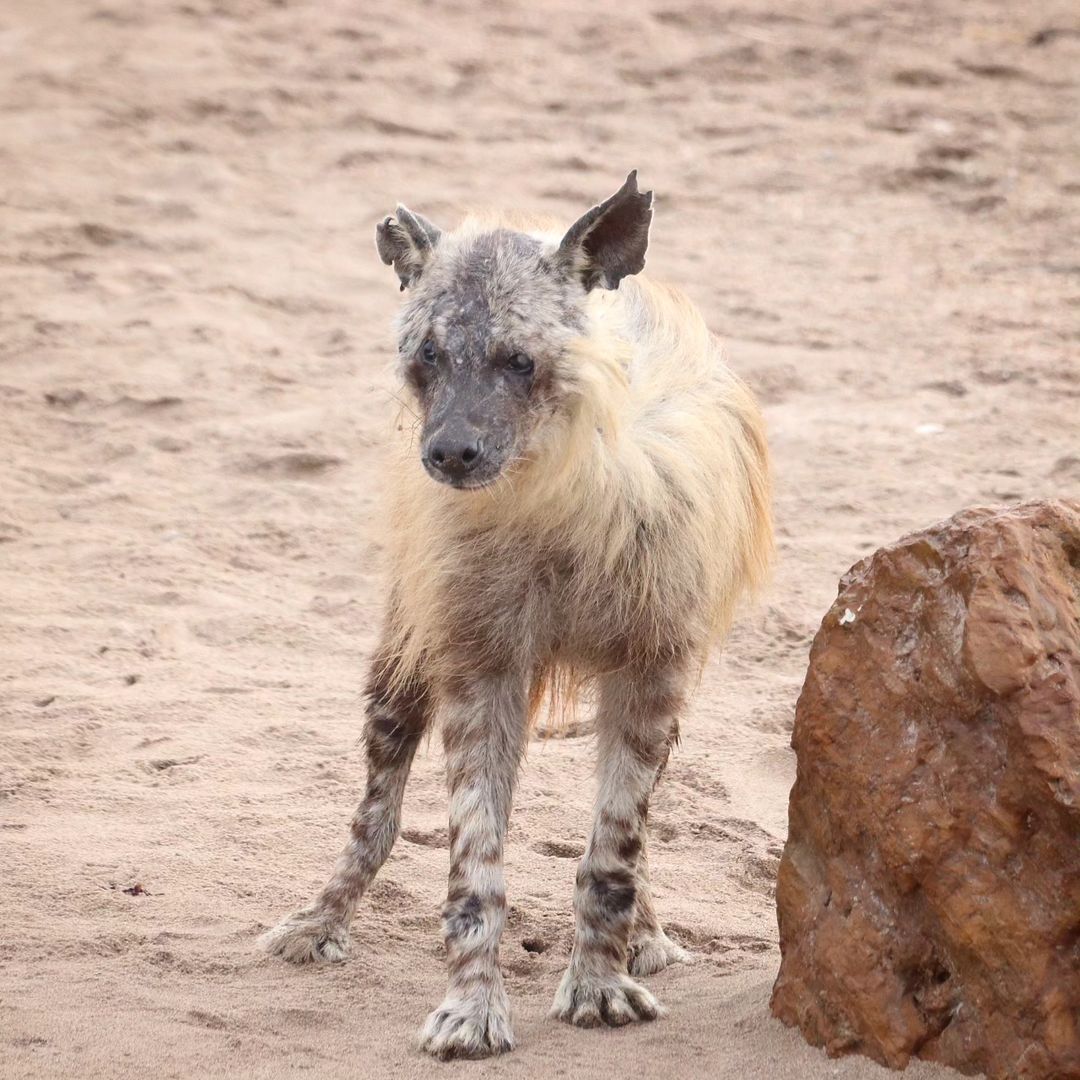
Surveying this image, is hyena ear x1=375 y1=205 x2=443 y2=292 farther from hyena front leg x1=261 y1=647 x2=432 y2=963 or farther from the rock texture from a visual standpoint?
the rock texture

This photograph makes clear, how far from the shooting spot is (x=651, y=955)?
15.4 ft

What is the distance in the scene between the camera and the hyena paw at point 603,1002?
4.21m

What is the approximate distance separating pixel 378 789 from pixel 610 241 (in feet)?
5.43

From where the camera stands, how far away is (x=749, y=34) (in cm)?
1286

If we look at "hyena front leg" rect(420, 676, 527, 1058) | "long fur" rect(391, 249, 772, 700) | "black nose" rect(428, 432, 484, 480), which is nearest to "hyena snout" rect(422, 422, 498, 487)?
"black nose" rect(428, 432, 484, 480)

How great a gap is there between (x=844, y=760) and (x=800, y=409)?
474cm

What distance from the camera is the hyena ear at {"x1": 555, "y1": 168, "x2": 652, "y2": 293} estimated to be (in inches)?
175

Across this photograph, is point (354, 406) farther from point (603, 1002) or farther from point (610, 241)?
point (603, 1002)

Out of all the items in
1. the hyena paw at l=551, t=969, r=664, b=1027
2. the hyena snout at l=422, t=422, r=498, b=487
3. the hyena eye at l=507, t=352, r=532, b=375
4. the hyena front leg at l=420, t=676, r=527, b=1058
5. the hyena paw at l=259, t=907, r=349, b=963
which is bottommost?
the hyena paw at l=259, t=907, r=349, b=963

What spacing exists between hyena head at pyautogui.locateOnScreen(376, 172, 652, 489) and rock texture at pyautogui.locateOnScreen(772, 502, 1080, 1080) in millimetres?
930

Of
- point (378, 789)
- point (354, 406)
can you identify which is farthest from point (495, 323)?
point (354, 406)

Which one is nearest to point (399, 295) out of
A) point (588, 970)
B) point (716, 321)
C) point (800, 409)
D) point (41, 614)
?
point (716, 321)

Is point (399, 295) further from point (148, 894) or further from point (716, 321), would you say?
point (148, 894)

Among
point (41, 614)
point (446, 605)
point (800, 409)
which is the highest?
point (446, 605)
